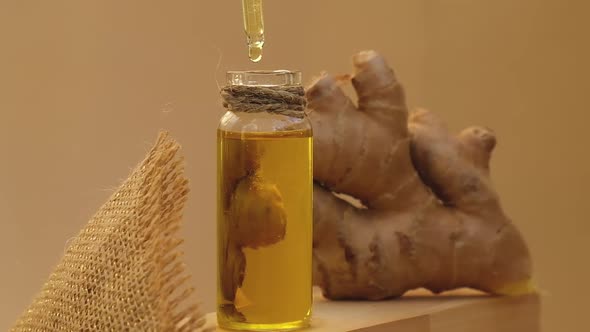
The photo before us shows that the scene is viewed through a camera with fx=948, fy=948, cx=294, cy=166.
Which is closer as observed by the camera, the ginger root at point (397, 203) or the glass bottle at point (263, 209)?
the glass bottle at point (263, 209)

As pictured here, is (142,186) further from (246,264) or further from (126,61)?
(126,61)

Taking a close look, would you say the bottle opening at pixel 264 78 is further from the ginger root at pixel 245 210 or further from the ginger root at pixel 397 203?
the ginger root at pixel 397 203

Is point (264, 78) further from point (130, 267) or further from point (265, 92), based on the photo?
point (130, 267)

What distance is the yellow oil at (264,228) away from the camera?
2.98ft

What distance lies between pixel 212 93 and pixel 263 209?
27.9 inches

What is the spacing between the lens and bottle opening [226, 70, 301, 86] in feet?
3.02

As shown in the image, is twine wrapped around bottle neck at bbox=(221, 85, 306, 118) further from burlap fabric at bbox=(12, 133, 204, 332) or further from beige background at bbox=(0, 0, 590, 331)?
beige background at bbox=(0, 0, 590, 331)

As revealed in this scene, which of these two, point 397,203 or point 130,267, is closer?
point 130,267

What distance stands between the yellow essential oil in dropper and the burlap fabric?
13 cm

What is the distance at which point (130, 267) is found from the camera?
2.75ft

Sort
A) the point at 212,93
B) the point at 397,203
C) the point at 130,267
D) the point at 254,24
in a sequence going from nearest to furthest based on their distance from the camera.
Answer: the point at 130,267 < the point at 254,24 < the point at 397,203 < the point at 212,93

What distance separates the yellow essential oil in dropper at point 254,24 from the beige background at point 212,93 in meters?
0.37

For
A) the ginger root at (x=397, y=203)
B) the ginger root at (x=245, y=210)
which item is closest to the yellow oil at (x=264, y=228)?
the ginger root at (x=245, y=210)

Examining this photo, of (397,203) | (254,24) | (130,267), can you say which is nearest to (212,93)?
(397,203)
